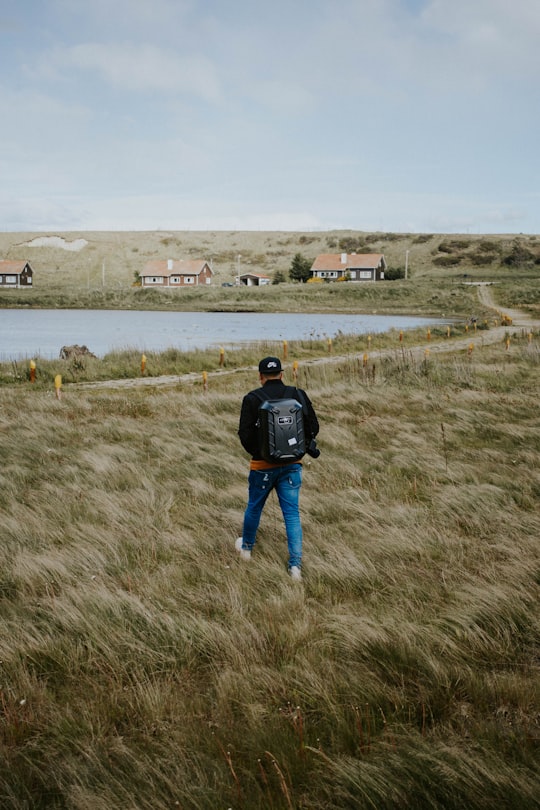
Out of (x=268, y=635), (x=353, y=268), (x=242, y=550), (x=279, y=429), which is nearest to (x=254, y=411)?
(x=279, y=429)

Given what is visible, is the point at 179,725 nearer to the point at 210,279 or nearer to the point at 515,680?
the point at 515,680

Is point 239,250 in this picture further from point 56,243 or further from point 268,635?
point 268,635

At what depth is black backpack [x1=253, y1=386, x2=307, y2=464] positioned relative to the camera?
14.3ft

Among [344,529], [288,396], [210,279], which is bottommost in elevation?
[344,529]

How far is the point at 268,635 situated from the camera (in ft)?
11.7

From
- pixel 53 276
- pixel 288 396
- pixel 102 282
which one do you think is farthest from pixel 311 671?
pixel 53 276

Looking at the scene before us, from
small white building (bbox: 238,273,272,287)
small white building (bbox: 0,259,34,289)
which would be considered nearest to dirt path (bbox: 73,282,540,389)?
small white building (bbox: 238,273,272,287)

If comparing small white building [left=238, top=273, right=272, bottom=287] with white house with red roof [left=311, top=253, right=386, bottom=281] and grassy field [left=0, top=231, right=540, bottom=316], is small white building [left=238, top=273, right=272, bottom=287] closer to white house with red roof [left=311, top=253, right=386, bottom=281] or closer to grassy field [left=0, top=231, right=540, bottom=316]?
grassy field [left=0, top=231, right=540, bottom=316]

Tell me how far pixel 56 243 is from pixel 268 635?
157 m

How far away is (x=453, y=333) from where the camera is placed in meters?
33.4

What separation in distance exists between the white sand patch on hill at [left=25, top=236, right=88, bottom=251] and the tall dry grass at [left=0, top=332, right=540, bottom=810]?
147603mm

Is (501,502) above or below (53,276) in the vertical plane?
below

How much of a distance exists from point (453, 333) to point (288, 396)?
30812 millimetres

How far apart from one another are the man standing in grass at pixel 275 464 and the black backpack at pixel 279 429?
3.1 inches
